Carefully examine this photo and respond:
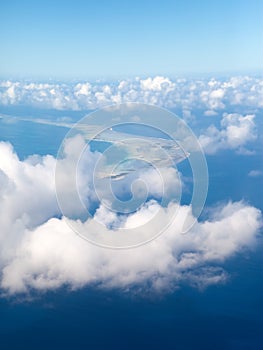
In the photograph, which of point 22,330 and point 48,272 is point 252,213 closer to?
point 48,272

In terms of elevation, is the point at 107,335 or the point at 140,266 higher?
the point at 140,266

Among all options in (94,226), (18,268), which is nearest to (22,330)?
(18,268)

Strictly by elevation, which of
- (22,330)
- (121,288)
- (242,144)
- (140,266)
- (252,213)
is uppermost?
(242,144)

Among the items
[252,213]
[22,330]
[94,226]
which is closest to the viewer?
[94,226]

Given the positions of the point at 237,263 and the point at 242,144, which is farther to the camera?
the point at 242,144

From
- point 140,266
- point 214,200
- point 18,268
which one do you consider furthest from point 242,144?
point 18,268

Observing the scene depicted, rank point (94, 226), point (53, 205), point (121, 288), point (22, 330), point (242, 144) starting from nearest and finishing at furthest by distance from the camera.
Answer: point (94, 226) → point (22, 330) → point (121, 288) → point (53, 205) → point (242, 144)
